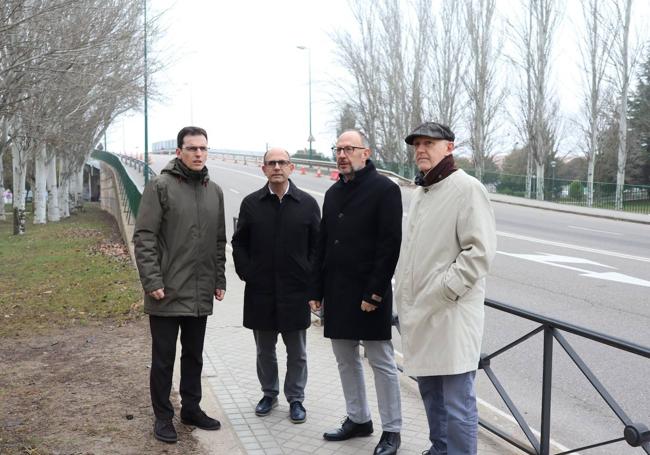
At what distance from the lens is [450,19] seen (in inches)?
1623

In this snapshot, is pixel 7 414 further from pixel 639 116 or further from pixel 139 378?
pixel 639 116

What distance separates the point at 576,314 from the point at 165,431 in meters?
5.99

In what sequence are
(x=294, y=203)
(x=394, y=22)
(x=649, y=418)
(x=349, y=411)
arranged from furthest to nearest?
(x=394, y=22)
(x=649, y=418)
(x=294, y=203)
(x=349, y=411)

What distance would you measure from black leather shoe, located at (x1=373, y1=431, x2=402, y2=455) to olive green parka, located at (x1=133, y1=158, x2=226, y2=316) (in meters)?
1.45

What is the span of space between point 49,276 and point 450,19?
34.5 m

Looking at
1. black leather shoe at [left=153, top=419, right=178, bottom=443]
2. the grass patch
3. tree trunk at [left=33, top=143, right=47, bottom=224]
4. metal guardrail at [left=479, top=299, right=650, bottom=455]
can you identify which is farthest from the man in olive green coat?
tree trunk at [left=33, top=143, right=47, bottom=224]

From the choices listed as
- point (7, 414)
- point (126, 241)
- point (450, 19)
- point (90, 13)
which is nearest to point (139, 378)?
point (7, 414)

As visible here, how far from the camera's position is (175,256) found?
172 inches

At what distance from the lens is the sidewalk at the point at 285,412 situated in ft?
13.8

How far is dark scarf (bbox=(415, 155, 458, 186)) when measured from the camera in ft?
11.4

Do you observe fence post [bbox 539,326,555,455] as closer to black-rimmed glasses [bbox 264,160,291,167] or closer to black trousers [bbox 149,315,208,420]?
black-rimmed glasses [bbox 264,160,291,167]

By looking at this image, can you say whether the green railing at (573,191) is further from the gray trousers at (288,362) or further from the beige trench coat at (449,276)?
the beige trench coat at (449,276)

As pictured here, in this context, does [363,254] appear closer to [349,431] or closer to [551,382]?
[349,431]

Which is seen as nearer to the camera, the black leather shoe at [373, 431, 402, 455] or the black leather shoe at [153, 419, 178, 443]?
the black leather shoe at [373, 431, 402, 455]
